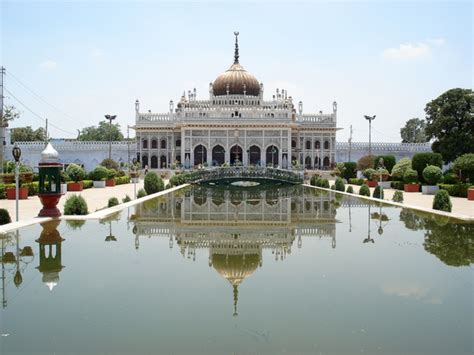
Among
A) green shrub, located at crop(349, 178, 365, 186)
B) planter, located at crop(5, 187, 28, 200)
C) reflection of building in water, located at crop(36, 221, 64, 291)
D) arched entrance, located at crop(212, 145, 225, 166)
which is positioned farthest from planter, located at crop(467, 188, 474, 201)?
arched entrance, located at crop(212, 145, 225, 166)

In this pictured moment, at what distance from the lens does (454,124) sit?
31531 millimetres

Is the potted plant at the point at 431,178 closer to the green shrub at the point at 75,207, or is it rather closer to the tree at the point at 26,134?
the green shrub at the point at 75,207

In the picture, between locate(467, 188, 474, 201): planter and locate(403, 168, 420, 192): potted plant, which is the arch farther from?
locate(467, 188, 474, 201): planter

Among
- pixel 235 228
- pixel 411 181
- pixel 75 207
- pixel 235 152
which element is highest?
pixel 235 152

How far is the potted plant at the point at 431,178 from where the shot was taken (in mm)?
21312

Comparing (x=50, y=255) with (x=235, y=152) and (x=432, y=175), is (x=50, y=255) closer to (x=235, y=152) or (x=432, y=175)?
(x=432, y=175)

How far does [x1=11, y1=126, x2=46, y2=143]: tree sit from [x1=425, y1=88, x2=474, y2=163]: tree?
3640 centimetres

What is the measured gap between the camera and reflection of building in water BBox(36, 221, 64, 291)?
6133 millimetres

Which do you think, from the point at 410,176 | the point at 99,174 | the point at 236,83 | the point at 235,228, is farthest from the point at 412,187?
the point at 236,83

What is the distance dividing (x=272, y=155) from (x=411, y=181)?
20822 mm

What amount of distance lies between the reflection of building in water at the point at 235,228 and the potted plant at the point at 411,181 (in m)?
8.47

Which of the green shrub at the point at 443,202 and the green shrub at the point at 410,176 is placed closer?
the green shrub at the point at 443,202

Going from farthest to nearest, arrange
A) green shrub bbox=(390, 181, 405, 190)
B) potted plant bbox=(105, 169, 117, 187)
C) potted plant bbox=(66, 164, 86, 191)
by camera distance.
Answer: potted plant bbox=(105, 169, 117, 187) → green shrub bbox=(390, 181, 405, 190) → potted plant bbox=(66, 164, 86, 191)

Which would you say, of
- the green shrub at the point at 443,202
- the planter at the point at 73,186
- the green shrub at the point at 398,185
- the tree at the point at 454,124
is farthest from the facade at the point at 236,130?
the green shrub at the point at 443,202
